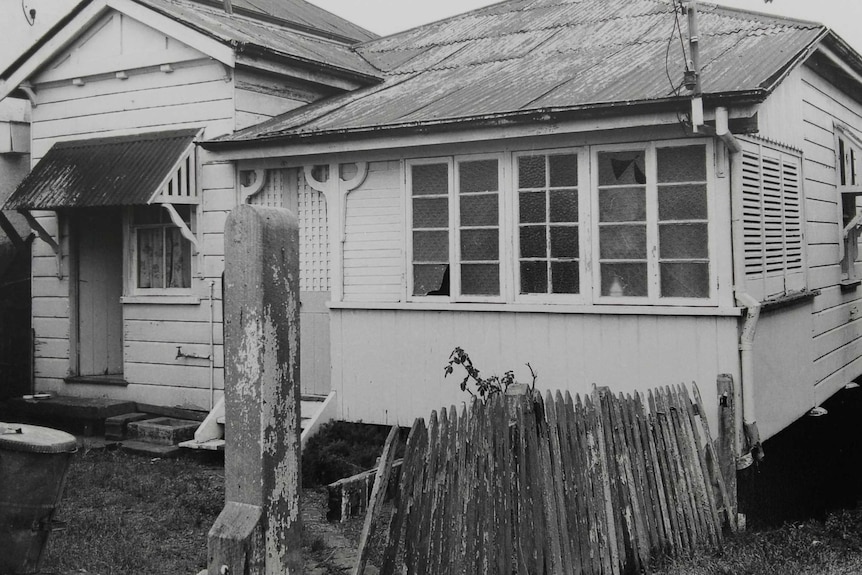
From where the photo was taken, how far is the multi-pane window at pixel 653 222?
28.5ft

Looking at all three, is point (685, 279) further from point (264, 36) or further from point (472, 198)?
point (264, 36)

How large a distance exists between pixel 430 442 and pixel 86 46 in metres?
9.33

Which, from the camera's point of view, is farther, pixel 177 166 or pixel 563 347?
pixel 177 166

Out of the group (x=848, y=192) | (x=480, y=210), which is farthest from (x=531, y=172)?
(x=848, y=192)

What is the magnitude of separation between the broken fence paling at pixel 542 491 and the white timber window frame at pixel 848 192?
692cm

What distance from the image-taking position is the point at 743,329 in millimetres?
8461

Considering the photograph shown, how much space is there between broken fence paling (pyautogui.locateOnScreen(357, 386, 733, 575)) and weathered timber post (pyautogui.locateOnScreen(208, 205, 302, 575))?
104 centimetres

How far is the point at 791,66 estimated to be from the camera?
8586 millimetres

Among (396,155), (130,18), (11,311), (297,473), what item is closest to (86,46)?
(130,18)

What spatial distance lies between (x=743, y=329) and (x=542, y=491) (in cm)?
360

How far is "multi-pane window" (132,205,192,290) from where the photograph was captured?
12047 mm

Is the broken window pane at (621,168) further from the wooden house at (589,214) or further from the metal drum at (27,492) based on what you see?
the metal drum at (27,492)

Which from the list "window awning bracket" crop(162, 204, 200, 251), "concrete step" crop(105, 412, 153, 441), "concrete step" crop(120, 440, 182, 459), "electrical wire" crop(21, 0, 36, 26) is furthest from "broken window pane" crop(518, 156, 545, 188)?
"electrical wire" crop(21, 0, 36, 26)

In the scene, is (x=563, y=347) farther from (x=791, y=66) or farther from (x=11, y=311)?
(x=11, y=311)
